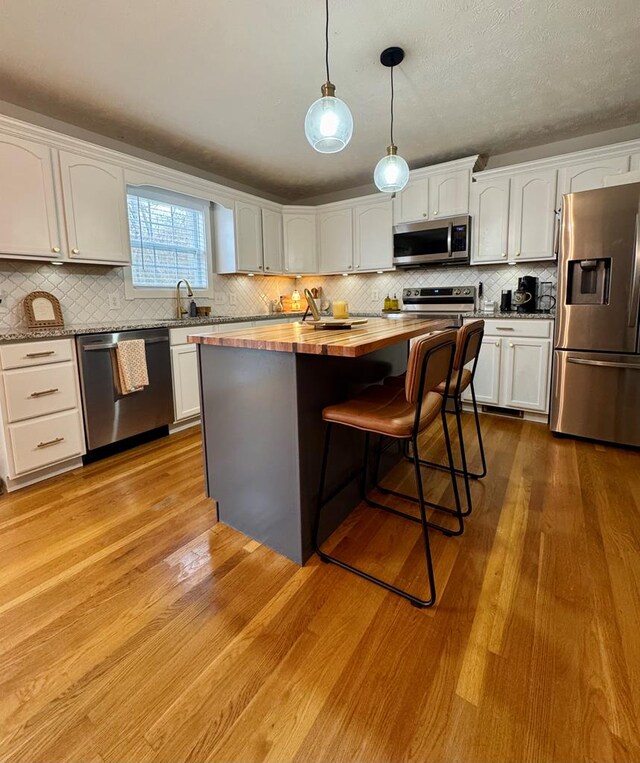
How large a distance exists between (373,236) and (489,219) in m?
1.27

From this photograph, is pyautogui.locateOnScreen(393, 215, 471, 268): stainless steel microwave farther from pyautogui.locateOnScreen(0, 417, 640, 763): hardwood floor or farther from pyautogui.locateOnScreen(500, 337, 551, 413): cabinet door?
pyautogui.locateOnScreen(0, 417, 640, 763): hardwood floor

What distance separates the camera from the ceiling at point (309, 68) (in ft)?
6.37

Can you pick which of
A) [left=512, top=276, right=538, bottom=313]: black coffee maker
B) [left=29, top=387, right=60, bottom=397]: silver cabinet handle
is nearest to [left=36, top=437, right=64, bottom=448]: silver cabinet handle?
[left=29, top=387, right=60, bottom=397]: silver cabinet handle

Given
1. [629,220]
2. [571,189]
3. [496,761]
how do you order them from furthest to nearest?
[571,189] → [629,220] → [496,761]

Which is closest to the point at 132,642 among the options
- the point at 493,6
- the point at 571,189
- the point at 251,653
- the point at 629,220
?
the point at 251,653

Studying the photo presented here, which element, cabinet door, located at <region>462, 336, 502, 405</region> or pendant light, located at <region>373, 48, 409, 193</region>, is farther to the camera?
cabinet door, located at <region>462, 336, 502, 405</region>

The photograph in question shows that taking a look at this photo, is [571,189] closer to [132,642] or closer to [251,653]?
[251,653]

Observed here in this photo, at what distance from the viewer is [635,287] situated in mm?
2611

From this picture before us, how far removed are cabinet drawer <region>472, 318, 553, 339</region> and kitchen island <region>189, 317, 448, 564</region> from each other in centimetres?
183

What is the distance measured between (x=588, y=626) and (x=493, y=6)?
2778 millimetres

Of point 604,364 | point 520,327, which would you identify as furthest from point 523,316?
point 604,364

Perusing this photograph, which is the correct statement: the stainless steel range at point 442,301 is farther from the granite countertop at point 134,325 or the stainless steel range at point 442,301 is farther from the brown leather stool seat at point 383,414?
the brown leather stool seat at point 383,414

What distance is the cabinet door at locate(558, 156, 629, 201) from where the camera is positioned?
3.07 m

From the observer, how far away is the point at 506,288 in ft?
12.7
